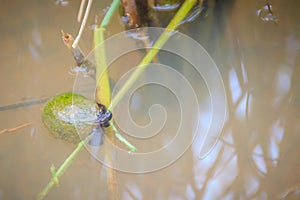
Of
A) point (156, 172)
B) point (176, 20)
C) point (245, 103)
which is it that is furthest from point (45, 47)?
point (245, 103)

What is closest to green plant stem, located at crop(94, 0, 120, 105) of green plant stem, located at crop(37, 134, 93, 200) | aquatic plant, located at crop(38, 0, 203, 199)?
aquatic plant, located at crop(38, 0, 203, 199)

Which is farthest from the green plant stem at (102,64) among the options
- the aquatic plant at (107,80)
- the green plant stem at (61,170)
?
the green plant stem at (61,170)

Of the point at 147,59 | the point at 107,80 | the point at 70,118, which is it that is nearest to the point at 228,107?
the point at 147,59

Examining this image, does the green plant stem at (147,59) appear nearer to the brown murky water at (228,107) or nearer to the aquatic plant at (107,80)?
the aquatic plant at (107,80)

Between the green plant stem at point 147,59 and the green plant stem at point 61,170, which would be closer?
the green plant stem at point 61,170

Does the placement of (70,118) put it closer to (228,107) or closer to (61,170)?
(61,170)

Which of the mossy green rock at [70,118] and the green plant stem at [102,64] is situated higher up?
the green plant stem at [102,64]

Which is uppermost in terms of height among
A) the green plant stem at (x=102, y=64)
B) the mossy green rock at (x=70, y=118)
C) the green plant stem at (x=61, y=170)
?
the green plant stem at (x=102, y=64)
